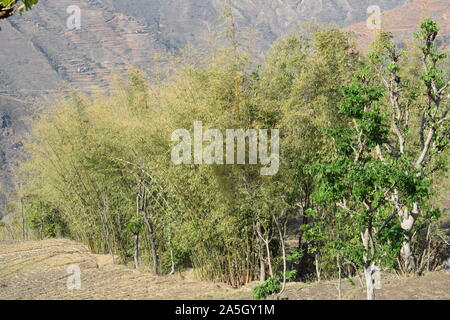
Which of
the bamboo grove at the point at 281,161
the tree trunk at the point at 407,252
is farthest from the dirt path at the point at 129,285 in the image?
the bamboo grove at the point at 281,161

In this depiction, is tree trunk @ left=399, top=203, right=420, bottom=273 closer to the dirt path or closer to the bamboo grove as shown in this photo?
the bamboo grove

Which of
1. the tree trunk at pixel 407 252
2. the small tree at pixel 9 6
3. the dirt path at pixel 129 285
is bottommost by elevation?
the dirt path at pixel 129 285

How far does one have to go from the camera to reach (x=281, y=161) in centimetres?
774

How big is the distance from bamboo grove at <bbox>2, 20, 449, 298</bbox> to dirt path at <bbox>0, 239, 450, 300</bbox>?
54 cm

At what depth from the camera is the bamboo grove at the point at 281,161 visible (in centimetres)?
497

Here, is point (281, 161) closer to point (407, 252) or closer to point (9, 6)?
point (407, 252)

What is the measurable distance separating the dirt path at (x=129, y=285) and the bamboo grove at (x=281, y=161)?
536 millimetres

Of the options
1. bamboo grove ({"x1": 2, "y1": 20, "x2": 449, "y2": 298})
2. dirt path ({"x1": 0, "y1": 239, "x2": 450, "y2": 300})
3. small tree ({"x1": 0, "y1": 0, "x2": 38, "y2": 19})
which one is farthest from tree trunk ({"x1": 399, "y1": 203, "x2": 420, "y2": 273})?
small tree ({"x1": 0, "y1": 0, "x2": 38, "y2": 19})

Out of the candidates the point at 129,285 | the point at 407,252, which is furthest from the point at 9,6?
the point at 407,252

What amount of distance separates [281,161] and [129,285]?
3170 millimetres

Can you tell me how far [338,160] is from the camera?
4469mm

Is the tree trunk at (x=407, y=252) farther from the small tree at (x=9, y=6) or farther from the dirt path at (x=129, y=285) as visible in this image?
the small tree at (x=9, y=6)

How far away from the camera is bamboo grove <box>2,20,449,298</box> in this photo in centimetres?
497
